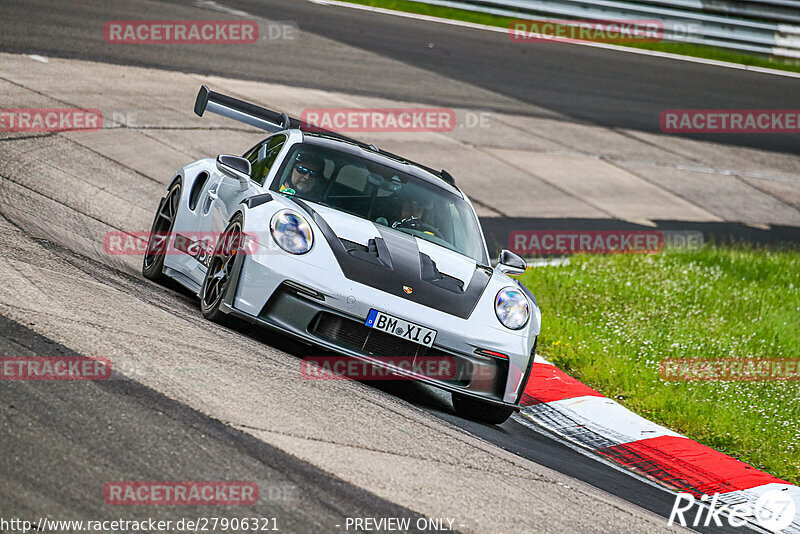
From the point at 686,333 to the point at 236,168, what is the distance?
4337 millimetres

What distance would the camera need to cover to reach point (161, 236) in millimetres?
7715

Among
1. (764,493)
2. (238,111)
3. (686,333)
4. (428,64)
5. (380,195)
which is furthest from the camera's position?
(428,64)

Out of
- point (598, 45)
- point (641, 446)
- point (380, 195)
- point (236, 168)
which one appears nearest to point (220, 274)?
point (236, 168)

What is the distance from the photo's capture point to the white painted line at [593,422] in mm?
6508

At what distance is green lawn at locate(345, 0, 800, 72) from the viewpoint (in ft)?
77.6

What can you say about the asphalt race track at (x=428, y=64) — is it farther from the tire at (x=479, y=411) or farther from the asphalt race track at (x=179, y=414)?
the tire at (x=479, y=411)

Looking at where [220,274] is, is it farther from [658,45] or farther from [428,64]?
[658,45]

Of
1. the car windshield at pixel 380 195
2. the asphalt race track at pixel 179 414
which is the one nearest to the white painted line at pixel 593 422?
the asphalt race track at pixel 179 414

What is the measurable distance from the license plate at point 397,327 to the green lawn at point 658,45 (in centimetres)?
1890

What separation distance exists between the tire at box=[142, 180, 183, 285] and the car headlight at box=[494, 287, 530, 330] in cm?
269

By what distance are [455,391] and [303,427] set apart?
1.50 m

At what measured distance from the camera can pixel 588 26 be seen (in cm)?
2389

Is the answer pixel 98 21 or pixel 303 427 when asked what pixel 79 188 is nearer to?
pixel 303 427

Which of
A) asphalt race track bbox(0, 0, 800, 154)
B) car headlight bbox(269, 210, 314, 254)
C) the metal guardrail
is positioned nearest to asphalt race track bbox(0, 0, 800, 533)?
car headlight bbox(269, 210, 314, 254)
